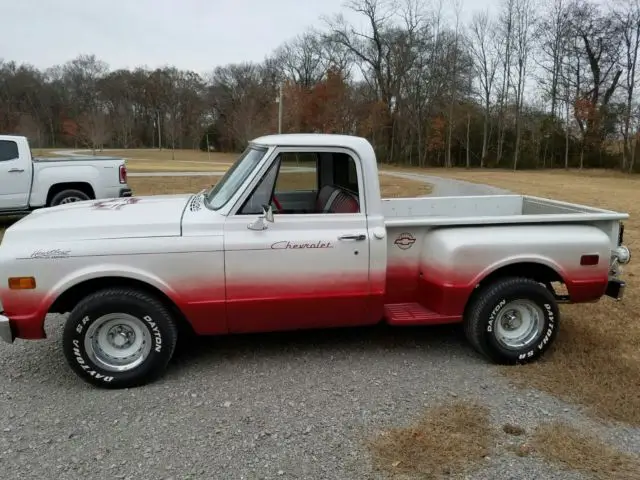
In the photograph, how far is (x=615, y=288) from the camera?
14.7ft

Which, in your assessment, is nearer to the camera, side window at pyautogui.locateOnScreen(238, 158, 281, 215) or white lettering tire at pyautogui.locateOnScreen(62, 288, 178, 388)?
white lettering tire at pyautogui.locateOnScreen(62, 288, 178, 388)

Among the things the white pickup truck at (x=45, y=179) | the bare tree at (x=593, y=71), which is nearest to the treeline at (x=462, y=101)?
Answer: the bare tree at (x=593, y=71)

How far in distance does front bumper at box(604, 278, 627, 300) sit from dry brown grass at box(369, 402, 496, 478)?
1.80m

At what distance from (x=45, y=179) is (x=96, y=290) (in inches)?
321

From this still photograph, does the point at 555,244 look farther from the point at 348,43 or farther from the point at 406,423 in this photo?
the point at 348,43

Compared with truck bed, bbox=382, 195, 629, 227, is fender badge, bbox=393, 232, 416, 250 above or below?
below

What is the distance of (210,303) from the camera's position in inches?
153

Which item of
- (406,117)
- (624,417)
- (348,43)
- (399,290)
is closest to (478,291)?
(399,290)

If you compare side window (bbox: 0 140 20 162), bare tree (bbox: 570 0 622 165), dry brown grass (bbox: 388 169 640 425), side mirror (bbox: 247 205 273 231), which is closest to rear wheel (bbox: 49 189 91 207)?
side window (bbox: 0 140 20 162)

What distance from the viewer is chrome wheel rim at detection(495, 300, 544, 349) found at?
4320 mm

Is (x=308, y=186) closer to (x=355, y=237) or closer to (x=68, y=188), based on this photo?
(x=355, y=237)

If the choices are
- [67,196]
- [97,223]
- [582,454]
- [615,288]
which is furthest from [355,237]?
[67,196]

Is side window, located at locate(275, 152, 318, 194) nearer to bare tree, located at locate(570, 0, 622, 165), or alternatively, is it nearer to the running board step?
the running board step

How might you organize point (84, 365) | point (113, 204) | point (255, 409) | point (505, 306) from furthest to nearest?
point (113, 204), point (505, 306), point (84, 365), point (255, 409)
